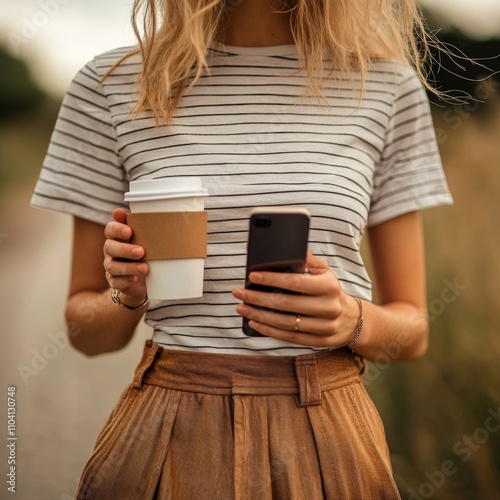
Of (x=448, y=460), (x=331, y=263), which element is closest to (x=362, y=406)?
(x=331, y=263)

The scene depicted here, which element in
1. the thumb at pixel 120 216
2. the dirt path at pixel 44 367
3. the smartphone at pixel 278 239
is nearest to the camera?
the smartphone at pixel 278 239

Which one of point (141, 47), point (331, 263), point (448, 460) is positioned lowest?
point (448, 460)

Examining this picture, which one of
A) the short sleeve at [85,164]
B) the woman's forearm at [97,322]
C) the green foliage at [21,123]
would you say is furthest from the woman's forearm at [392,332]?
the green foliage at [21,123]

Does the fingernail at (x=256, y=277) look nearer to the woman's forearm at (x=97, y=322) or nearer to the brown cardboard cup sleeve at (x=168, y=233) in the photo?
the brown cardboard cup sleeve at (x=168, y=233)

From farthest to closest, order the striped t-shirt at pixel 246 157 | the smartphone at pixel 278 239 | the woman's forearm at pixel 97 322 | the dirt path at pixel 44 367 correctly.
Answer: the dirt path at pixel 44 367
the woman's forearm at pixel 97 322
the striped t-shirt at pixel 246 157
the smartphone at pixel 278 239

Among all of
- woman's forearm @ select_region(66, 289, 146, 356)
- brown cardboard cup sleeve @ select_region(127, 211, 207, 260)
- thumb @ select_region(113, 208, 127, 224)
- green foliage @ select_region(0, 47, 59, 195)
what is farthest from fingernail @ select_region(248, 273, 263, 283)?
green foliage @ select_region(0, 47, 59, 195)

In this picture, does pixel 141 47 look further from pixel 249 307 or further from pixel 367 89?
pixel 249 307

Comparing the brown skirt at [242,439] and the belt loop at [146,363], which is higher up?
the belt loop at [146,363]

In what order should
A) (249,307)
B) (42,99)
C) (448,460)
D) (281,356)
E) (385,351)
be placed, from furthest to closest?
(42,99) < (448,460) < (385,351) < (281,356) < (249,307)

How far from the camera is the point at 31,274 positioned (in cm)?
247

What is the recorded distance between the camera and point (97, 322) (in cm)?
119

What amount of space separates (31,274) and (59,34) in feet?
2.91

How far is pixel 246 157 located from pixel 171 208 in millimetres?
230

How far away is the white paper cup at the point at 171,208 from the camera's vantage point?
0.88 metres
